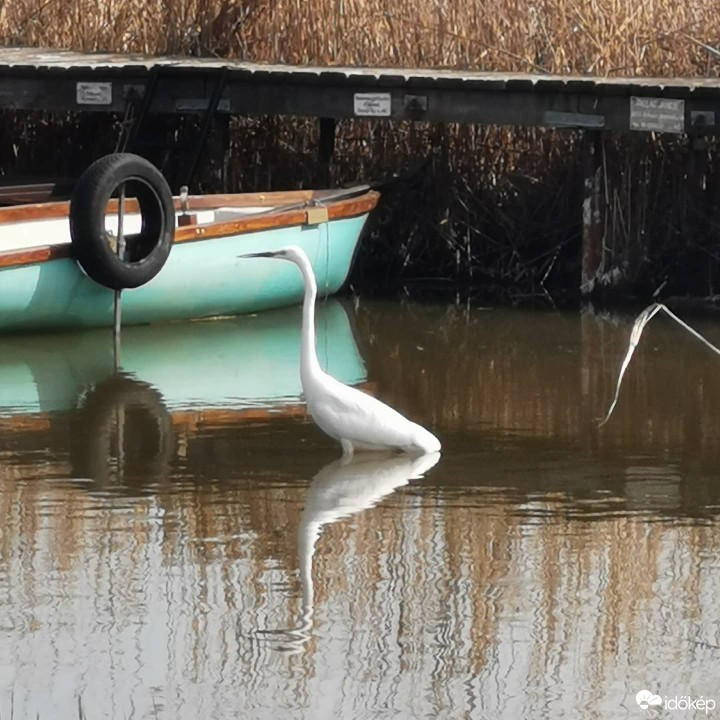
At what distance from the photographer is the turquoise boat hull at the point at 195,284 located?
12.7 metres

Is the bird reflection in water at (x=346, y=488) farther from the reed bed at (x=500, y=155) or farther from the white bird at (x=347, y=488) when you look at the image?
the reed bed at (x=500, y=155)

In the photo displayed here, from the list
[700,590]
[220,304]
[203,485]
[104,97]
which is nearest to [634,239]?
[220,304]

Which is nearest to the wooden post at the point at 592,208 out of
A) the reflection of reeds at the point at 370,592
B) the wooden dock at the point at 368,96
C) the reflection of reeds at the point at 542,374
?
the wooden dock at the point at 368,96

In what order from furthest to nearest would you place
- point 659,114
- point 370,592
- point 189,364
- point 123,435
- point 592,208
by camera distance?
point 592,208
point 659,114
point 189,364
point 123,435
point 370,592

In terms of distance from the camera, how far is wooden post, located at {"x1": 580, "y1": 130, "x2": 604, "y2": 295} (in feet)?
48.3

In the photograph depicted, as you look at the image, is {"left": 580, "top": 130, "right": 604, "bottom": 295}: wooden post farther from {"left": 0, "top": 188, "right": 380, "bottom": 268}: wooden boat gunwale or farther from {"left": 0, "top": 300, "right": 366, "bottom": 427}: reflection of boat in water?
{"left": 0, "top": 300, "right": 366, "bottom": 427}: reflection of boat in water

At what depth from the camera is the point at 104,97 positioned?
51.5 ft

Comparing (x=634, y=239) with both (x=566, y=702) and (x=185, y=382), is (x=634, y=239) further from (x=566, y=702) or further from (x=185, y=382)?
(x=566, y=702)

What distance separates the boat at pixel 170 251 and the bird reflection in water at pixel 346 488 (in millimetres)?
3829

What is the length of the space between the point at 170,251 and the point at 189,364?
131 centimetres

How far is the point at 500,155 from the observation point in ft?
52.7

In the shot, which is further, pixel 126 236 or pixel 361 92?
pixel 361 92

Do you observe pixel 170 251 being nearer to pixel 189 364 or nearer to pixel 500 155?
pixel 189 364

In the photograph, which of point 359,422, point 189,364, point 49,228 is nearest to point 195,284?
point 49,228
